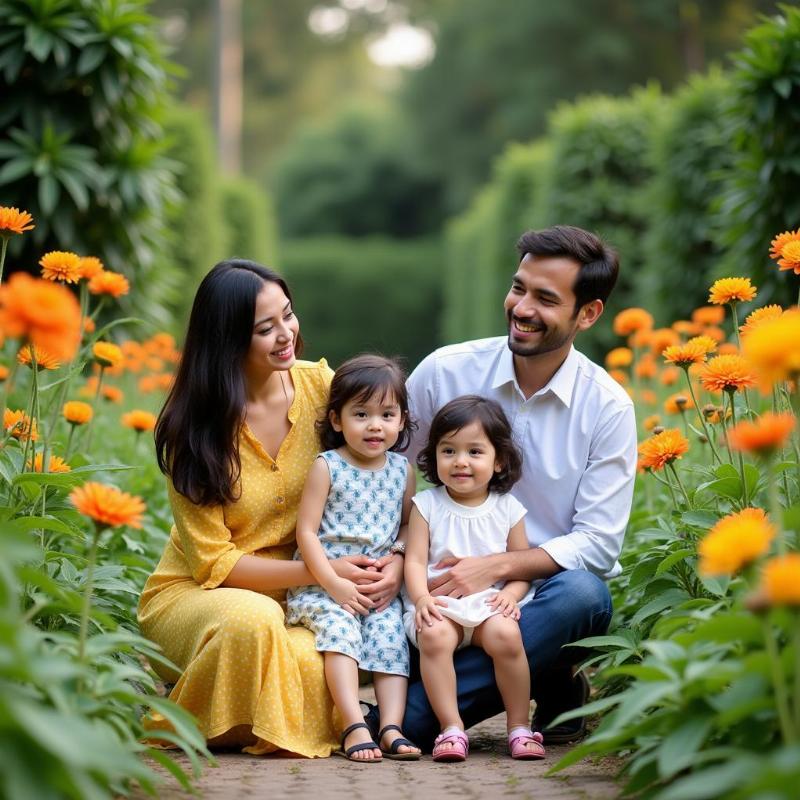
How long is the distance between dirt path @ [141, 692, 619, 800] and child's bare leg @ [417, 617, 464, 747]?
0.43 ft

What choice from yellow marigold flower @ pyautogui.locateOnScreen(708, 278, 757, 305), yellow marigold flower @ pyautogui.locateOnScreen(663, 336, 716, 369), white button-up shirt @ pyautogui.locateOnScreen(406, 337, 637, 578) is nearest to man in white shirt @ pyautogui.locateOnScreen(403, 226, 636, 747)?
white button-up shirt @ pyautogui.locateOnScreen(406, 337, 637, 578)

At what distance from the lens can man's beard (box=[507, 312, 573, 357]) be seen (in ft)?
11.5

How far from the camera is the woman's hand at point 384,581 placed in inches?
129

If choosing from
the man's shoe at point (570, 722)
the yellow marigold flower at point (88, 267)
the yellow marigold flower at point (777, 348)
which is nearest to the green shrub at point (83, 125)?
the yellow marigold flower at point (88, 267)

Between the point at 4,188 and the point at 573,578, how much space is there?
390 centimetres

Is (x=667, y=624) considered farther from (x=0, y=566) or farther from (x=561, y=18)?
(x=561, y=18)

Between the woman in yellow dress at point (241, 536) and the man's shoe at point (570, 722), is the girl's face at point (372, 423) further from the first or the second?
the man's shoe at point (570, 722)

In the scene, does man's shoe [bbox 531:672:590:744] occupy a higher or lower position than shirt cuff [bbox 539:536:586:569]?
lower

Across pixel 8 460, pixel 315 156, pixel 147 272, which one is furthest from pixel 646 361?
pixel 315 156

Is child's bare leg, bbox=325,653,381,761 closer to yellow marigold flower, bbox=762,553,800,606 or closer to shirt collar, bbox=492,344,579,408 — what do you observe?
shirt collar, bbox=492,344,579,408

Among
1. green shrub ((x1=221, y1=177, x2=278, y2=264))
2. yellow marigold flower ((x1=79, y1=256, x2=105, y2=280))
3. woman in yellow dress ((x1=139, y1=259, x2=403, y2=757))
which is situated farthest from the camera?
green shrub ((x1=221, y1=177, x2=278, y2=264))

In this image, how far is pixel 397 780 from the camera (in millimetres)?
2795

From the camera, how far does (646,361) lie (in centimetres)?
492

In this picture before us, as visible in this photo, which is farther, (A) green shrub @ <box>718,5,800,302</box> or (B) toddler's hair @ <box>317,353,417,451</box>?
(A) green shrub @ <box>718,5,800,302</box>
